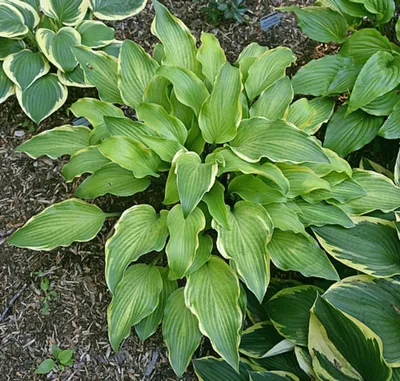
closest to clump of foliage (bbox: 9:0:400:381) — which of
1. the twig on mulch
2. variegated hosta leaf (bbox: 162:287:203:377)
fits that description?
variegated hosta leaf (bbox: 162:287:203:377)

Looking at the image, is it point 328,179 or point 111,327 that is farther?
point 328,179

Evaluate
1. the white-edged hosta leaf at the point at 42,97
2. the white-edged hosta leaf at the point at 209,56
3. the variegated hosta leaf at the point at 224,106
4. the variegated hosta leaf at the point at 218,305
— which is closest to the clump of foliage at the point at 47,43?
the white-edged hosta leaf at the point at 42,97

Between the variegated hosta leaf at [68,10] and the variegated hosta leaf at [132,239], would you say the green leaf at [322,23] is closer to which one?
the variegated hosta leaf at [68,10]

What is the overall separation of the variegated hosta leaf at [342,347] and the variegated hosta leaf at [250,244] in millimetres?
215

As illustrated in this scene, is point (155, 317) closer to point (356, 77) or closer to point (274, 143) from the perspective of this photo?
point (274, 143)

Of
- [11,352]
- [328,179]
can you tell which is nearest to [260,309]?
[328,179]

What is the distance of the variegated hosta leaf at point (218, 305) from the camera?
65.7 inches

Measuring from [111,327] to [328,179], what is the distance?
1.00 metres

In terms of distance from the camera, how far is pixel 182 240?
1.70 metres

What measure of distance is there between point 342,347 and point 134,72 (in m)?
1.30

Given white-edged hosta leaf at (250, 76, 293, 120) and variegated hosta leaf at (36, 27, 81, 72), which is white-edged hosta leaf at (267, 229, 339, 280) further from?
variegated hosta leaf at (36, 27, 81, 72)

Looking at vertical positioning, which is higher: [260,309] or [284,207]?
[284,207]

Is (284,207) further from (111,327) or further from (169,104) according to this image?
(111,327)

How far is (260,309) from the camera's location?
78.7 inches
